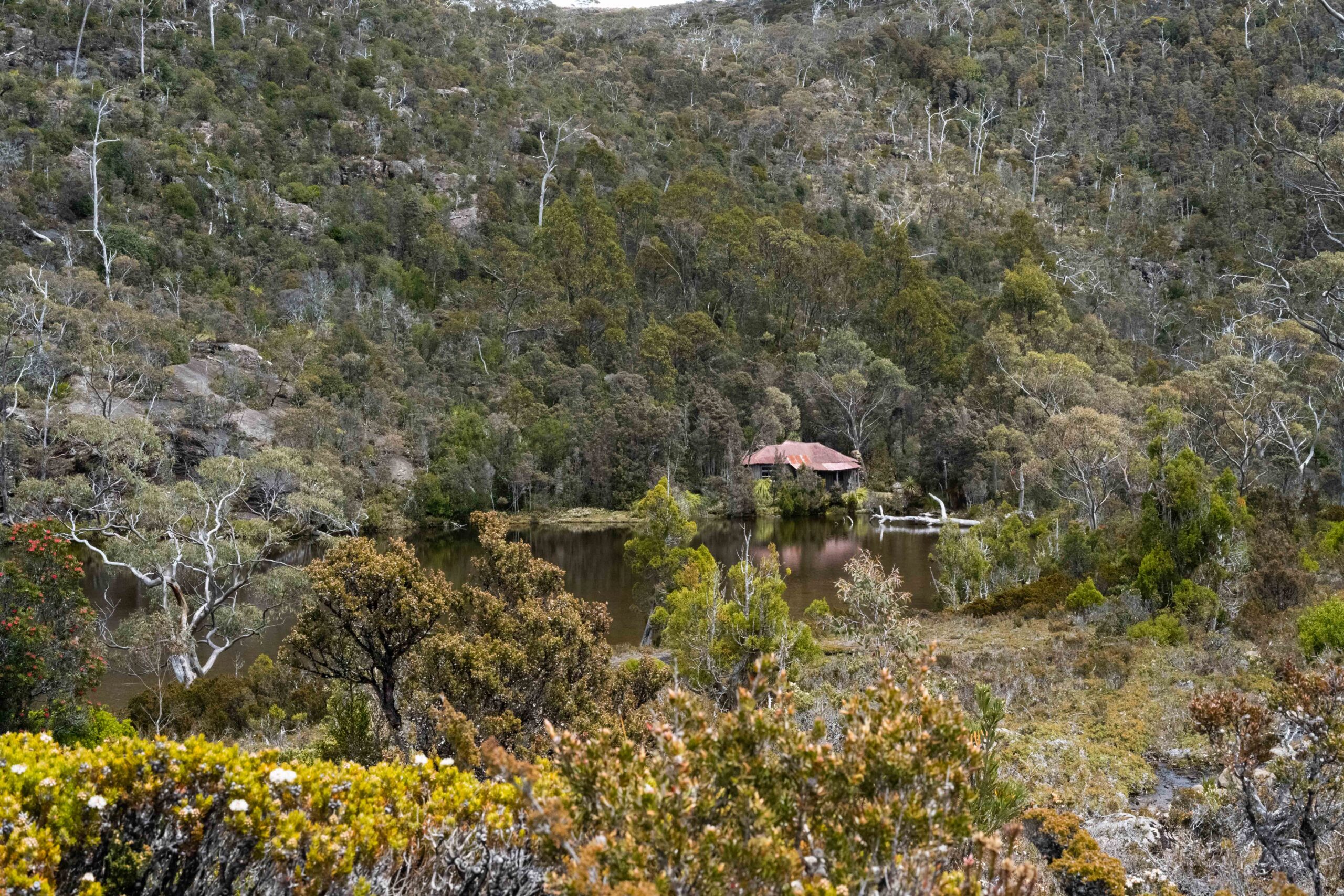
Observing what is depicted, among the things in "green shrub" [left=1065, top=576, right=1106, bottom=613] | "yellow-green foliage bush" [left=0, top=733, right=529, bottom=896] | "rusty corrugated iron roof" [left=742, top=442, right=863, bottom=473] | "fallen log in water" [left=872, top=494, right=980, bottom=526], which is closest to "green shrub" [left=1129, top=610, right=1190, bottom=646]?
"green shrub" [left=1065, top=576, right=1106, bottom=613]

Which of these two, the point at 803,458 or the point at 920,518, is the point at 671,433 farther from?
the point at 920,518

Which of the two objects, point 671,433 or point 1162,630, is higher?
point 1162,630

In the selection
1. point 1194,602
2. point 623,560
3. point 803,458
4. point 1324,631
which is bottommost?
point 803,458

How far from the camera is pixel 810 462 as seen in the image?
47.0 m

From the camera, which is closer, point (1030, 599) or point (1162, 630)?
point (1162, 630)

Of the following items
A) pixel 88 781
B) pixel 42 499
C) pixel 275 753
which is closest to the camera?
pixel 88 781

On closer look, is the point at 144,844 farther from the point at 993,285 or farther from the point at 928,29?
the point at 928,29

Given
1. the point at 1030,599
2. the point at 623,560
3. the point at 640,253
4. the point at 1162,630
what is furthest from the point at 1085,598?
the point at 640,253

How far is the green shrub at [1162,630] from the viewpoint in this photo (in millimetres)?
15117

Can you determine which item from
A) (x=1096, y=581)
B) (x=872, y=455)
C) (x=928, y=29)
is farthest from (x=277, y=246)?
(x=928, y=29)

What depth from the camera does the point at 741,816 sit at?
2.84m

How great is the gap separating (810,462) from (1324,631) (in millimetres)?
36127

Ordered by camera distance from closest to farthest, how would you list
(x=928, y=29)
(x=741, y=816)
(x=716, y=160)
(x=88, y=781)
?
(x=741, y=816) < (x=88, y=781) < (x=716, y=160) < (x=928, y=29)

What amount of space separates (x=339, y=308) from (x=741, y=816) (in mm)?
50963
